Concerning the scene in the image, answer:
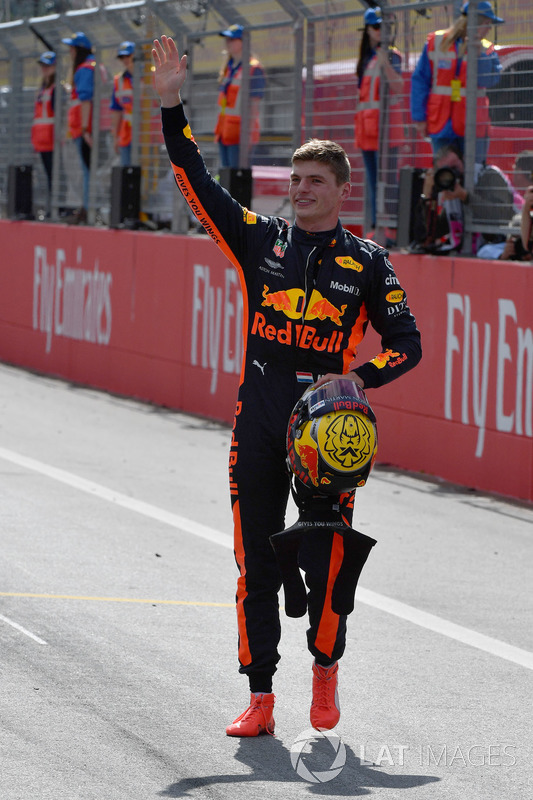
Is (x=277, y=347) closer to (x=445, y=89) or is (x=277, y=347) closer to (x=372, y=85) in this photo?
(x=445, y=89)

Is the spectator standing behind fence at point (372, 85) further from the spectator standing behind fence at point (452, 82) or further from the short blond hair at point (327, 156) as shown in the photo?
the short blond hair at point (327, 156)

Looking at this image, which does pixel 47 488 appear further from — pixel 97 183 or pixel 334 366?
pixel 97 183

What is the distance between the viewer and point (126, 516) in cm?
898

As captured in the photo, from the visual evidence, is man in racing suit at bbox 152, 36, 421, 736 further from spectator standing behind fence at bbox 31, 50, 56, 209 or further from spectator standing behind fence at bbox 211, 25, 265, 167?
spectator standing behind fence at bbox 31, 50, 56, 209

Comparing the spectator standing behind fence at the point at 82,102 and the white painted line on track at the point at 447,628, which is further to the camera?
the spectator standing behind fence at the point at 82,102

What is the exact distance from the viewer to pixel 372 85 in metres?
12.0

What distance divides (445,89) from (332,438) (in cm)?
694

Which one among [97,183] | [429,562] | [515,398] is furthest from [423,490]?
[97,183]

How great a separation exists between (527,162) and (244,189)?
12.7ft

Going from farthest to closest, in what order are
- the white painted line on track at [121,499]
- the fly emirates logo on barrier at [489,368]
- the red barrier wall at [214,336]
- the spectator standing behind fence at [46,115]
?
1. the spectator standing behind fence at [46,115]
2. the red barrier wall at [214,336]
3. the fly emirates logo on barrier at [489,368]
4. the white painted line on track at [121,499]

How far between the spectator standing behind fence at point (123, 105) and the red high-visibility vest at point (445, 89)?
515cm

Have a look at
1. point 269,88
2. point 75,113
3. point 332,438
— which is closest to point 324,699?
point 332,438

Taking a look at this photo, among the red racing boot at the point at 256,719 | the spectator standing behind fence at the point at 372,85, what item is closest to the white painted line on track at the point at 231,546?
the red racing boot at the point at 256,719

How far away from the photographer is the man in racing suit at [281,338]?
Result: 4996 millimetres
